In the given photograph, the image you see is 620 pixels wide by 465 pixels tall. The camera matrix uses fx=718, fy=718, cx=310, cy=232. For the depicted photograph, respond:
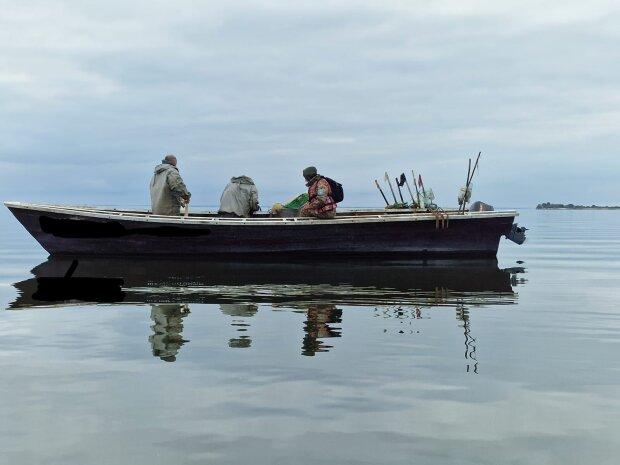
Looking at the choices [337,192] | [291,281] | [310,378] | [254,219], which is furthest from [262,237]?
[310,378]

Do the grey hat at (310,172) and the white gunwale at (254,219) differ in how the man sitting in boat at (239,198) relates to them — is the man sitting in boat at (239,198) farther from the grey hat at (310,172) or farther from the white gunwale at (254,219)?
the grey hat at (310,172)

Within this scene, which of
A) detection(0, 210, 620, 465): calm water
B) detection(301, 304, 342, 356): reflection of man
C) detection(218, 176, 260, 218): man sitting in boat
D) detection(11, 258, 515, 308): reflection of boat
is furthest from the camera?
detection(218, 176, 260, 218): man sitting in boat

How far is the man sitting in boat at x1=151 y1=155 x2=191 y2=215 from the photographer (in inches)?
686

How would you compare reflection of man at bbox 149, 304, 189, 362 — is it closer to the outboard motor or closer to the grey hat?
the grey hat

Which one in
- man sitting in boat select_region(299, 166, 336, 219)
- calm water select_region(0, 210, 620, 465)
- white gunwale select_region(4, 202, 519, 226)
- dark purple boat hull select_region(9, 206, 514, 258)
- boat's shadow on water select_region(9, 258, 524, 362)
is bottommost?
calm water select_region(0, 210, 620, 465)

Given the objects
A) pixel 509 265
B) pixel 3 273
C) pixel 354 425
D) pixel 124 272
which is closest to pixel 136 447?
pixel 354 425

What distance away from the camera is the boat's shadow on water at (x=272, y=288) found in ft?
29.3

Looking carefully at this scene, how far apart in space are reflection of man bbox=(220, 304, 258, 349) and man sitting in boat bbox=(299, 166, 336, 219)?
712cm

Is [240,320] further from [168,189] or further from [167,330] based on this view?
[168,189]

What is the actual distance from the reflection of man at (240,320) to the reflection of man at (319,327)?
0.64 meters

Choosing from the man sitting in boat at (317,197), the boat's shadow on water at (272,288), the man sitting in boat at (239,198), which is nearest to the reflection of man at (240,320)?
the boat's shadow on water at (272,288)

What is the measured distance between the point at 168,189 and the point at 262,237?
2640mm

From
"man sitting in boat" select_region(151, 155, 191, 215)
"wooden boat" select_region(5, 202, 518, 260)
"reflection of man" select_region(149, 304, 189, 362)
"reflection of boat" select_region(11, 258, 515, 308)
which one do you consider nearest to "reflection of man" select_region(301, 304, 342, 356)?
"reflection of boat" select_region(11, 258, 515, 308)

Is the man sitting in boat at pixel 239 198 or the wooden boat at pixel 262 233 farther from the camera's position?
the man sitting in boat at pixel 239 198
